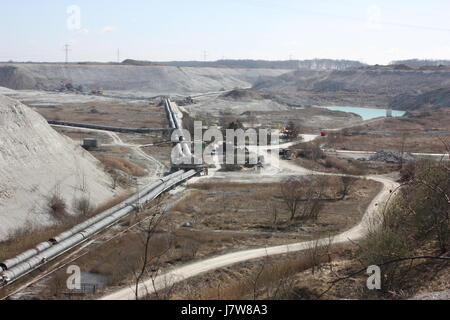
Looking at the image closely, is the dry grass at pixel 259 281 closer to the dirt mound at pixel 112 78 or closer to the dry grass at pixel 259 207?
the dry grass at pixel 259 207

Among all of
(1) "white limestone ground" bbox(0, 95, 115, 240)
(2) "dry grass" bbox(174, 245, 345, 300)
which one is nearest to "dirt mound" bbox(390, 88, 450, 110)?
(1) "white limestone ground" bbox(0, 95, 115, 240)

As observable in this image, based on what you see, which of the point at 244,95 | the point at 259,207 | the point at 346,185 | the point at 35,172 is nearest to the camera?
the point at 35,172

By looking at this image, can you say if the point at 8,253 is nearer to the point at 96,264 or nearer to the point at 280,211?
the point at 96,264

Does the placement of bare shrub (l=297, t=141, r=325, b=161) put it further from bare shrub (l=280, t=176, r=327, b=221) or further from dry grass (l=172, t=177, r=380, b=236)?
bare shrub (l=280, t=176, r=327, b=221)

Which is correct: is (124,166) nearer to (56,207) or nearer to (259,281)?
(56,207)

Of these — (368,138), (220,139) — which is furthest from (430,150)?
(220,139)

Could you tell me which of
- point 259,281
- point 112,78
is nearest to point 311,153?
point 259,281
